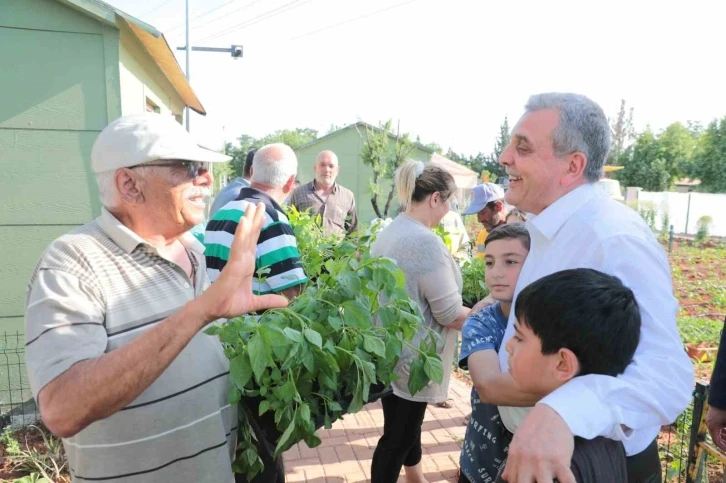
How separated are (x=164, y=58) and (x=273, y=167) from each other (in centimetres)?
376

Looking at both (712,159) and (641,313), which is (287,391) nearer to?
(641,313)

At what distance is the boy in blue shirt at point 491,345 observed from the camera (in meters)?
1.75

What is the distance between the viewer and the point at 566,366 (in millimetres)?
1207

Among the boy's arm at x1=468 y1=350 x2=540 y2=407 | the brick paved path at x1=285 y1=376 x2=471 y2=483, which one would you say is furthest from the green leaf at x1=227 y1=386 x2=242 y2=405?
the brick paved path at x1=285 y1=376 x2=471 y2=483

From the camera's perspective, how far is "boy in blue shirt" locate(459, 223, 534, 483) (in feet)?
5.74

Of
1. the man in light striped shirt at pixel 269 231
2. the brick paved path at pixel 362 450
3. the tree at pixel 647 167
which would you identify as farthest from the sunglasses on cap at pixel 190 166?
the tree at pixel 647 167

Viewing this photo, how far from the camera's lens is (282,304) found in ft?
4.73

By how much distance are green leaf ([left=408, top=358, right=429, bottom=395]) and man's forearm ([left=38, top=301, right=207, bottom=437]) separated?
805 millimetres

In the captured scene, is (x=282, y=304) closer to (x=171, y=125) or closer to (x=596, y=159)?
(x=171, y=125)

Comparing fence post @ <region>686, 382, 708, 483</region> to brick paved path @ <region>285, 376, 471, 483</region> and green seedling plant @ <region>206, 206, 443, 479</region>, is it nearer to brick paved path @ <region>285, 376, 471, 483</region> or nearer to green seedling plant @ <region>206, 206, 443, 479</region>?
green seedling plant @ <region>206, 206, 443, 479</region>

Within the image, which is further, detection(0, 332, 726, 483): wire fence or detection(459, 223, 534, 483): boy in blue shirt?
detection(0, 332, 726, 483): wire fence

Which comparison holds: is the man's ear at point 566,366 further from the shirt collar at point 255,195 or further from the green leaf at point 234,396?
the shirt collar at point 255,195

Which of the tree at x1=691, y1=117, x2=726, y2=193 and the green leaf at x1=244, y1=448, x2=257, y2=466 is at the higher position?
the tree at x1=691, y1=117, x2=726, y2=193

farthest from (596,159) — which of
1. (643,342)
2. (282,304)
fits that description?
(282,304)
